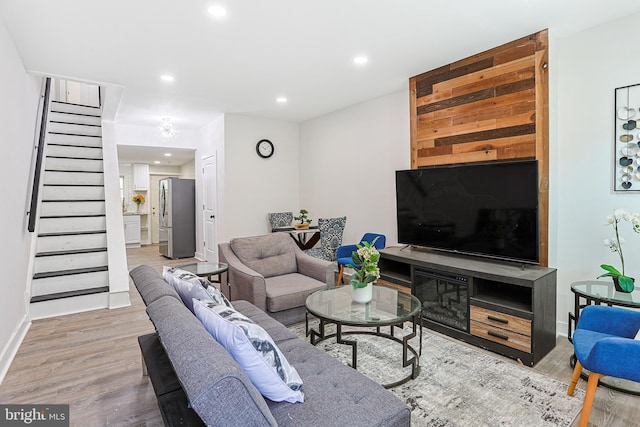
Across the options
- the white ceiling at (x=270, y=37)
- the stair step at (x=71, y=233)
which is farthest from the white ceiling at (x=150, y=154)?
the white ceiling at (x=270, y=37)

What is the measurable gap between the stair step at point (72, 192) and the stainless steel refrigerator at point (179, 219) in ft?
8.11

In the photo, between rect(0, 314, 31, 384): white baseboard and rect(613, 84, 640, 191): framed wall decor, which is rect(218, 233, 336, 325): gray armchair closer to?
rect(0, 314, 31, 384): white baseboard

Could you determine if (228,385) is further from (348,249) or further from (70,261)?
(70,261)

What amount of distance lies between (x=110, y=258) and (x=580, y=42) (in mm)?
5510

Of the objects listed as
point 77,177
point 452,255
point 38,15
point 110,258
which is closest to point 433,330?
point 452,255

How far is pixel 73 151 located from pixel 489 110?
Answer: 598 centimetres

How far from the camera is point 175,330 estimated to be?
3.84 ft

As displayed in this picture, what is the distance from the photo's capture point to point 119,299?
405cm

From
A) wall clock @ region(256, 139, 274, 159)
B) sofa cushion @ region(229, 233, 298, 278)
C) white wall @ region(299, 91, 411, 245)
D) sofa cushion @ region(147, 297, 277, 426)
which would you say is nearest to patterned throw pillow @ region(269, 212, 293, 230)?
white wall @ region(299, 91, 411, 245)

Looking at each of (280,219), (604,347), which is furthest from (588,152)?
(280,219)

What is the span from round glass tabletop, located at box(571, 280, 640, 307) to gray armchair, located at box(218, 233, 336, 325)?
2128mm

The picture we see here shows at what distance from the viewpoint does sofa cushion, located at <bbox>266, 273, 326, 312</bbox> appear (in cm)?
313

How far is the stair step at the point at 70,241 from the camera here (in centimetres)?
419

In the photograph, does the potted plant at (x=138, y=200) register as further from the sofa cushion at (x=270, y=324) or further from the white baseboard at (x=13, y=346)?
the sofa cushion at (x=270, y=324)
